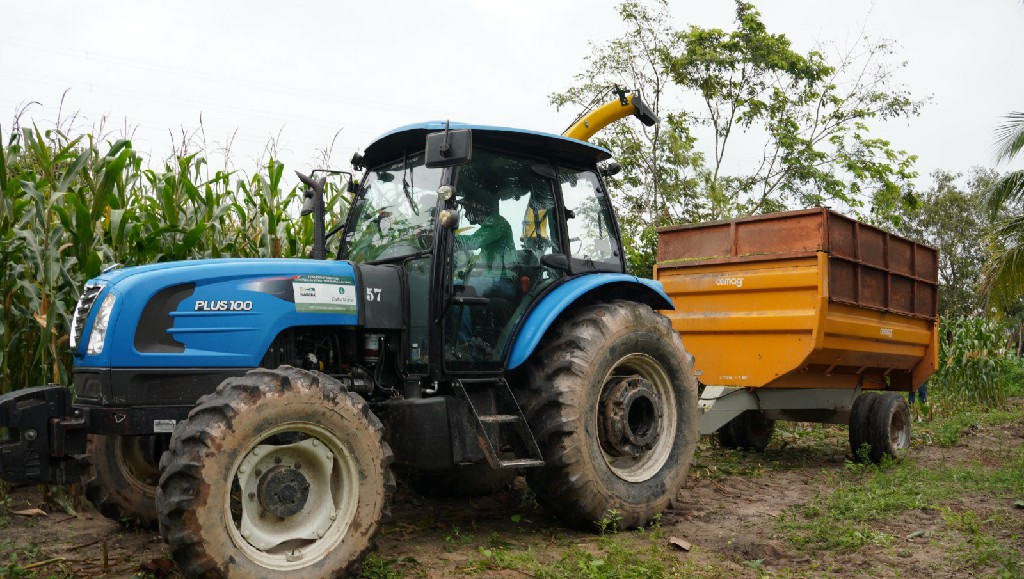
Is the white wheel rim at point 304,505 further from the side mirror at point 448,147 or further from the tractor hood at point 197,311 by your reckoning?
the side mirror at point 448,147

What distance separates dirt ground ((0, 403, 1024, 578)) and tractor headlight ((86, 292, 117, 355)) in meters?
1.06

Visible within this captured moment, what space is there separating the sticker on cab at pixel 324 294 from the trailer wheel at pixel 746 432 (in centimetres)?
538

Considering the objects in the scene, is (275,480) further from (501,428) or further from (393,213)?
(393,213)

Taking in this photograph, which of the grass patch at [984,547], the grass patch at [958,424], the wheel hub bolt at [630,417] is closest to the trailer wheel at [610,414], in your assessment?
the wheel hub bolt at [630,417]

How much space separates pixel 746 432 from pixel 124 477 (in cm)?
617

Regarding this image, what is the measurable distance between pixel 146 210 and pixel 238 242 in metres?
0.76

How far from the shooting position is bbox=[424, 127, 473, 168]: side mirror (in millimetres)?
4434

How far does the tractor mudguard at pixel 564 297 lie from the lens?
5098mm

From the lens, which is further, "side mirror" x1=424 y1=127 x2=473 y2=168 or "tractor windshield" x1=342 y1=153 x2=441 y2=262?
"tractor windshield" x1=342 y1=153 x2=441 y2=262

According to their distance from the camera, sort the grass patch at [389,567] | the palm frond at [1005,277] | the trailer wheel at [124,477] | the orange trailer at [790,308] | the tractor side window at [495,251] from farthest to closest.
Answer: the palm frond at [1005,277] < the orange trailer at [790,308] < the tractor side window at [495,251] < the trailer wheel at [124,477] < the grass patch at [389,567]

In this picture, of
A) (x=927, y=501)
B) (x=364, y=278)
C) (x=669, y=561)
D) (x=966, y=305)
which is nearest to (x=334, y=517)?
(x=364, y=278)

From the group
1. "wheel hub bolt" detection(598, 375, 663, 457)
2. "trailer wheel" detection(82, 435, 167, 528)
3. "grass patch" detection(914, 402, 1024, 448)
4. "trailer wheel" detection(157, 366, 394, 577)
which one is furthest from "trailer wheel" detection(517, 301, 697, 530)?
"grass patch" detection(914, 402, 1024, 448)

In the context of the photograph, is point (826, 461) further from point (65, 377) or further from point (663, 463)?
point (65, 377)

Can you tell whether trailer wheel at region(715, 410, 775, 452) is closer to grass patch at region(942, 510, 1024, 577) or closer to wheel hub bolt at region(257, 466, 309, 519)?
grass patch at region(942, 510, 1024, 577)
